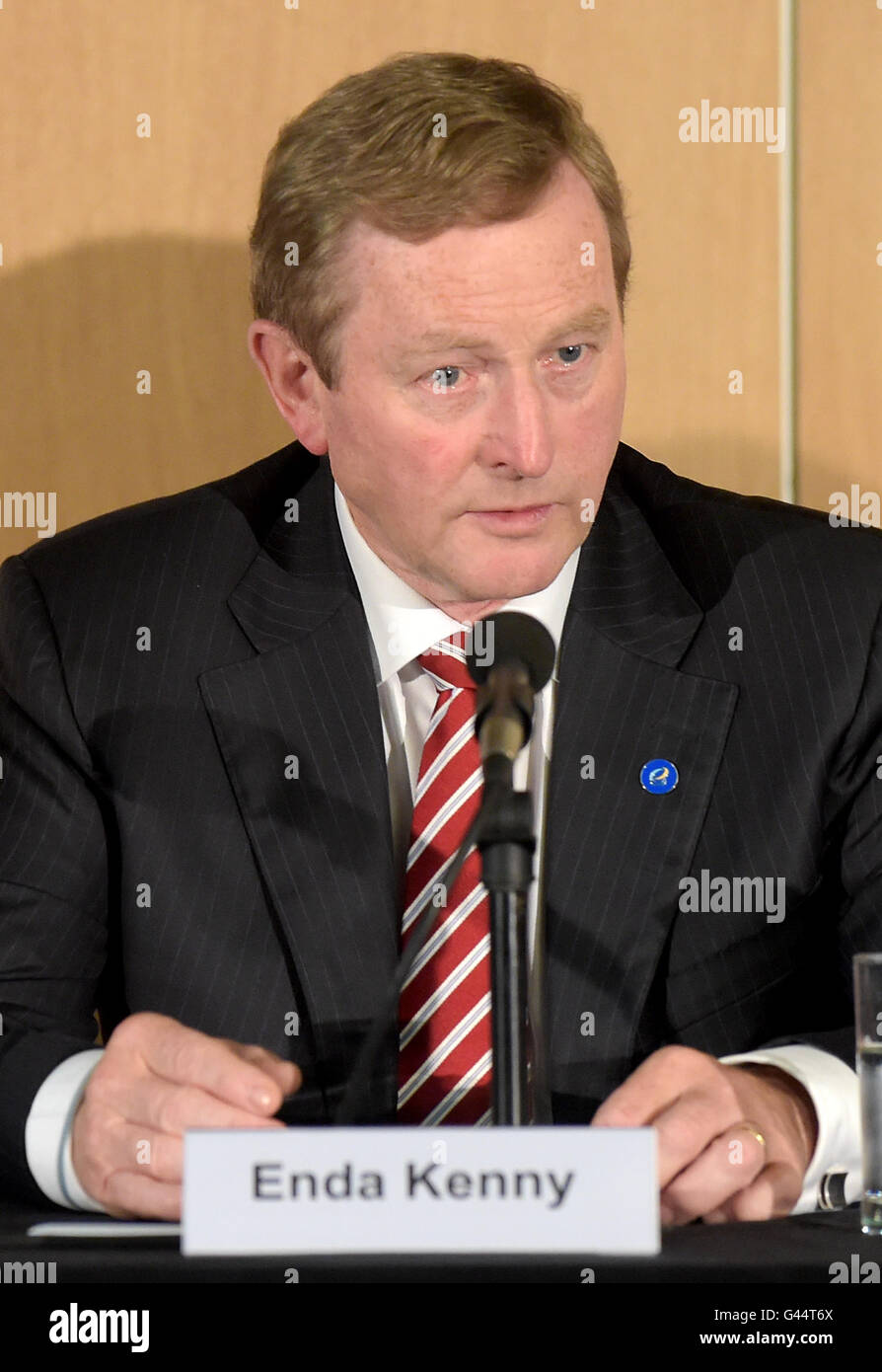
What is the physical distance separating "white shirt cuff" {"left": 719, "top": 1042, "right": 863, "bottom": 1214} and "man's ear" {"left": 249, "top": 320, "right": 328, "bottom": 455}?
78 cm

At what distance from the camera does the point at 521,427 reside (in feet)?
5.09

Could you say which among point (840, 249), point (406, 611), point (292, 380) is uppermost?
point (840, 249)

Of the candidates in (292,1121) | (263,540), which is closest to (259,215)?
(263,540)

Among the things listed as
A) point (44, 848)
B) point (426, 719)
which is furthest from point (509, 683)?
point (44, 848)

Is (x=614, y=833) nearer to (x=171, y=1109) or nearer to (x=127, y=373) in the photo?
(x=171, y=1109)

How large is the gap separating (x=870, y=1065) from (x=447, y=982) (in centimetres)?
53

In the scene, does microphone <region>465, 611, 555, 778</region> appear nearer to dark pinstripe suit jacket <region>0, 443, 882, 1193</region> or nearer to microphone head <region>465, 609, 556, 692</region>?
microphone head <region>465, 609, 556, 692</region>

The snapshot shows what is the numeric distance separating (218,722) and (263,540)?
243mm

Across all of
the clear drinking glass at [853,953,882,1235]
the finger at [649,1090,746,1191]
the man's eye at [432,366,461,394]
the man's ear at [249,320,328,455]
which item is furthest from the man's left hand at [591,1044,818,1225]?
the man's ear at [249,320,328,455]

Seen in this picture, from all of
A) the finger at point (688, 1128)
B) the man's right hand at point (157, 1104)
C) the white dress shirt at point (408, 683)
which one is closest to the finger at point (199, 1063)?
the man's right hand at point (157, 1104)

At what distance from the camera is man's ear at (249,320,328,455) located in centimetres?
180

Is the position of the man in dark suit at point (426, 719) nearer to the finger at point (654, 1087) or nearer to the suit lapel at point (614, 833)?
the suit lapel at point (614, 833)

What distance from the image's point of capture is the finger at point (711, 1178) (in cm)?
121

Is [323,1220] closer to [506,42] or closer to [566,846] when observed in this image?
[566,846]
